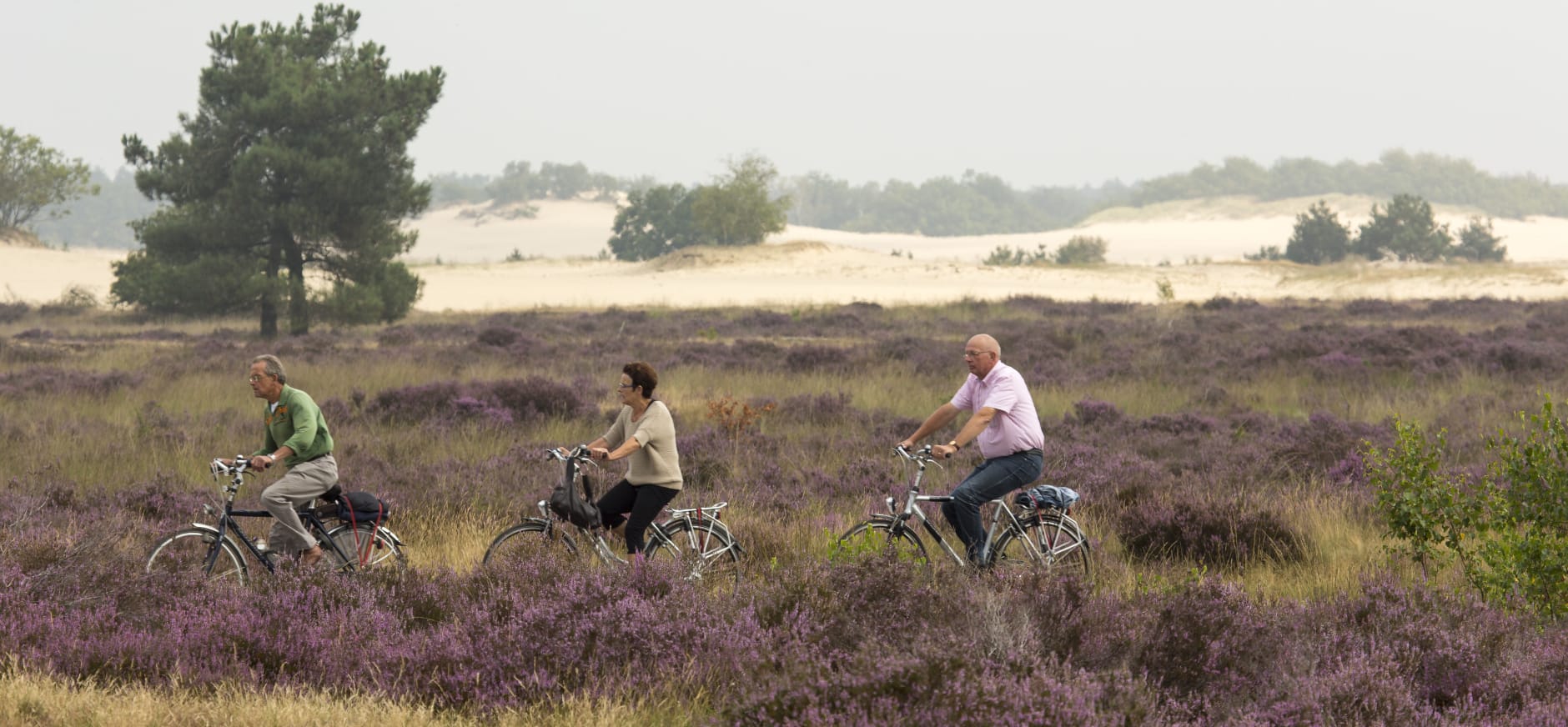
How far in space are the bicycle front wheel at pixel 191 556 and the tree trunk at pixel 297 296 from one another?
83.1ft

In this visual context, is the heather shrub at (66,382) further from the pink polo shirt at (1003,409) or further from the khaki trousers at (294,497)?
the pink polo shirt at (1003,409)

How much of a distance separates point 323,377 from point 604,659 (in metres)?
15.4

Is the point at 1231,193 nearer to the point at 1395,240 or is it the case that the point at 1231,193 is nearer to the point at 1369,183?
the point at 1369,183

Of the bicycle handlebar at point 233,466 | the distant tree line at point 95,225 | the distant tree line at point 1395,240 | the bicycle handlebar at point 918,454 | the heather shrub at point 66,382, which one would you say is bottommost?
the distant tree line at point 1395,240

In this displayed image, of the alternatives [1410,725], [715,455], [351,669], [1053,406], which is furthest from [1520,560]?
[1053,406]

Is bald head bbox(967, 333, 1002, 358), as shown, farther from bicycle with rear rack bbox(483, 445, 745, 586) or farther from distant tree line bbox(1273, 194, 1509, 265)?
distant tree line bbox(1273, 194, 1509, 265)

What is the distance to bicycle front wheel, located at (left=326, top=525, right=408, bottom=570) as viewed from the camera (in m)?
7.50

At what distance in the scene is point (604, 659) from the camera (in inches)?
218

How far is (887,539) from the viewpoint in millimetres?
7340

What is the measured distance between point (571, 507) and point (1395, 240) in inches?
3097

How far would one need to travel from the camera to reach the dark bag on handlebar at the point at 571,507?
6.95 metres

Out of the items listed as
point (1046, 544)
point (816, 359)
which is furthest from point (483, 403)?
point (1046, 544)

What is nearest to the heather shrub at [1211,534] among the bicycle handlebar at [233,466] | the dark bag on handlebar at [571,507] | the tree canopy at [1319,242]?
the dark bag on handlebar at [571,507]

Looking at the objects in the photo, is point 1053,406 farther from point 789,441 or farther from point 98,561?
point 98,561
